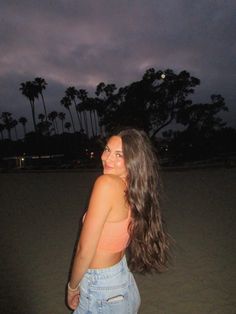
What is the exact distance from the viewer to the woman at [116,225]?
1.65m

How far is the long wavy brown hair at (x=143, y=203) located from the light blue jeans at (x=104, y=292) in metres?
0.24

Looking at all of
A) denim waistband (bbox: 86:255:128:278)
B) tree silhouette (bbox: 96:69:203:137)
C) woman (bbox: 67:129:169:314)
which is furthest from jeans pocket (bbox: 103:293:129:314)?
tree silhouette (bbox: 96:69:203:137)

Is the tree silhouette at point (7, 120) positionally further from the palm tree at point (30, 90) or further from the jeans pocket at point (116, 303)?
the jeans pocket at point (116, 303)

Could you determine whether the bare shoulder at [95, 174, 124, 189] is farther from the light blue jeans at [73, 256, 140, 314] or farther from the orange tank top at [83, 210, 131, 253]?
the light blue jeans at [73, 256, 140, 314]

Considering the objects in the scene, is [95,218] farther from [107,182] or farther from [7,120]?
[7,120]

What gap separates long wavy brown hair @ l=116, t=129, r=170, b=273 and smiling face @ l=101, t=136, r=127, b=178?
3cm

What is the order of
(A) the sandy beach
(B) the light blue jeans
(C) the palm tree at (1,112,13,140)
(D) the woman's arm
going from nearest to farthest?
1. (D) the woman's arm
2. (B) the light blue jeans
3. (A) the sandy beach
4. (C) the palm tree at (1,112,13,140)

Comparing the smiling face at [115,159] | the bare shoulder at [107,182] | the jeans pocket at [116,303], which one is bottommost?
the jeans pocket at [116,303]

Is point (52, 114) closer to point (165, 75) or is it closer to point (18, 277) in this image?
point (165, 75)

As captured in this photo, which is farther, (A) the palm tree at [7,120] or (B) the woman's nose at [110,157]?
(A) the palm tree at [7,120]

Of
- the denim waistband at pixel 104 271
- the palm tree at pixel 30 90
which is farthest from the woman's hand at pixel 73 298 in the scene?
the palm tree at pixel 30 90

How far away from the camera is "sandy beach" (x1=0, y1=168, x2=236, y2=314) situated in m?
4.39

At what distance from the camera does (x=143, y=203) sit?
190cm

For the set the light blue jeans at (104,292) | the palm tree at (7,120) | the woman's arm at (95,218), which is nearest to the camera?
the woman's arm at (95,218)
